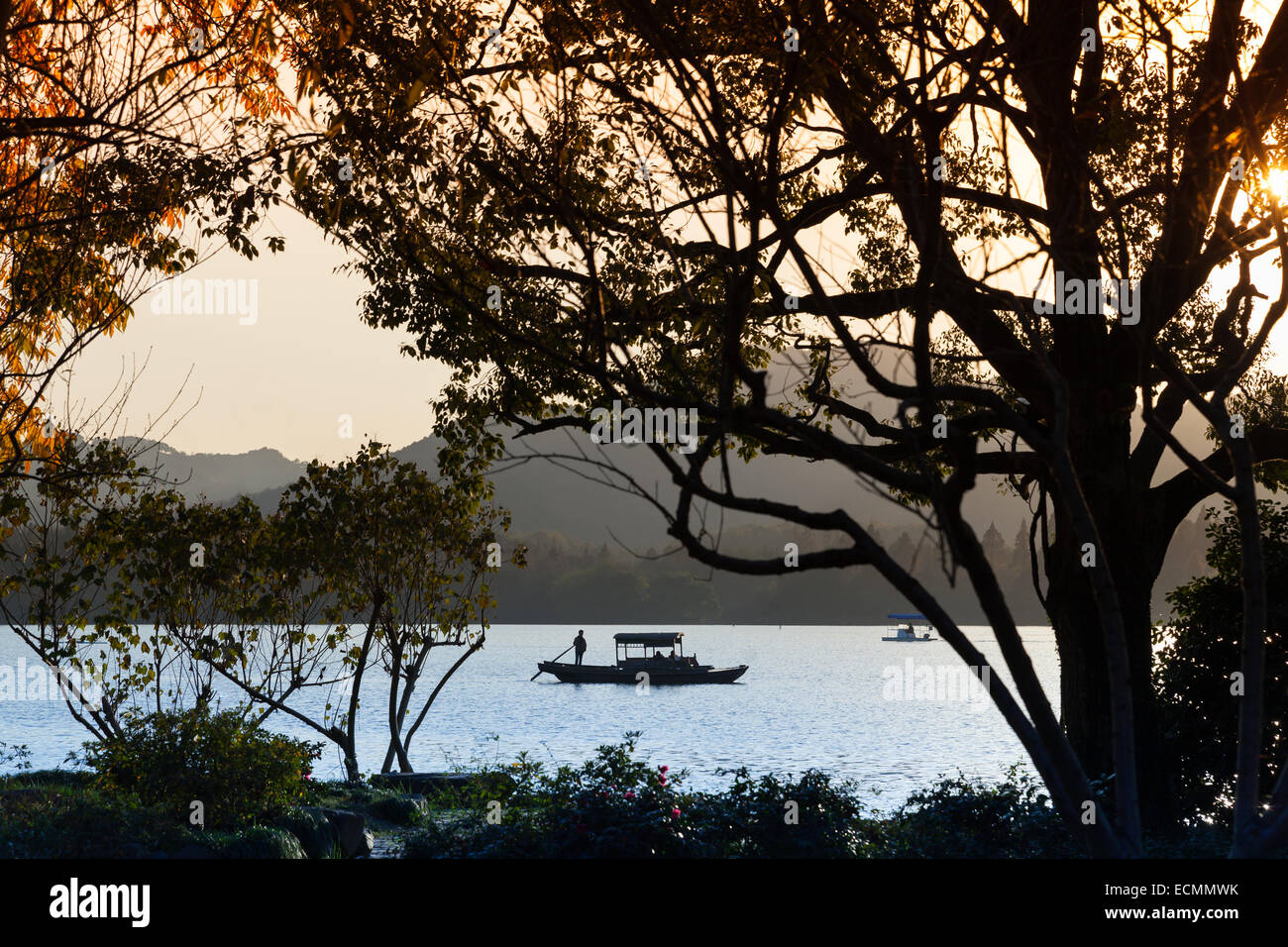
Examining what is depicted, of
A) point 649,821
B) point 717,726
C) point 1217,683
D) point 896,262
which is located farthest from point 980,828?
point 717,726

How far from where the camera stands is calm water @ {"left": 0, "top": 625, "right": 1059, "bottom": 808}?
39.1 meters

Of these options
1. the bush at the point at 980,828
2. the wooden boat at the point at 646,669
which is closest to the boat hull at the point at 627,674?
the wooden boat at the point at 646,669

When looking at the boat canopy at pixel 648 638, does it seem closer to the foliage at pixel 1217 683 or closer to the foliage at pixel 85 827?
the foliage at pixel 1217 683

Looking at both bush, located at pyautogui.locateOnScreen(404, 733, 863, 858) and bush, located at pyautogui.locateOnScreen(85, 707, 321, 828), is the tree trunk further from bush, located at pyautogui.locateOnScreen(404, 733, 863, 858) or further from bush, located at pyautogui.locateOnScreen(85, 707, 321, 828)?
bush, located at pyautogui.locateOnScreen(85, 707, 321, 828)

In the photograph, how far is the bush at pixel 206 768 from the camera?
11.9 m

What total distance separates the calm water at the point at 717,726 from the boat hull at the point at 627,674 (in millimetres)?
1690

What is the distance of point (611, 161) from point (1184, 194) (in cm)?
495

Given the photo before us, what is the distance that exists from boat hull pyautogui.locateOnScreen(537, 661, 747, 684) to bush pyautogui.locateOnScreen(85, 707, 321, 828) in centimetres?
5598

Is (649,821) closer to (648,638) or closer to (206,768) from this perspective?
(206,768)

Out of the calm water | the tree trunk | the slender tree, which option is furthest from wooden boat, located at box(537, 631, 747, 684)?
the tree trunk

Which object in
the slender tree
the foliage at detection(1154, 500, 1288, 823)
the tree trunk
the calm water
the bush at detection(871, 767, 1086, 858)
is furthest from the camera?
the calm water

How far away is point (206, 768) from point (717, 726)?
157 ft

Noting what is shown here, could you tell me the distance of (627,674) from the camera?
68875 millimetres
